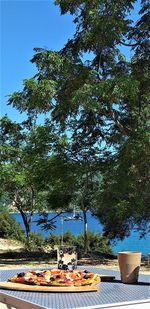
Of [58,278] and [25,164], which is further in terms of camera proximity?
[25,164]

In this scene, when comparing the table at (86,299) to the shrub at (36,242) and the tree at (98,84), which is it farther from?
the shrub at (36,242)

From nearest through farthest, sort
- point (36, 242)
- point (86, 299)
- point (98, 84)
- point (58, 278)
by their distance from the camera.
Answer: point (86, 299) → point (58, 278) → point (98, 84) → point (36, 242)

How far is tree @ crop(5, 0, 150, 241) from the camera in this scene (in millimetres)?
9414

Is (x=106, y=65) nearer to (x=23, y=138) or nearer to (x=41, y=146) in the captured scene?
(x=41, y=146)

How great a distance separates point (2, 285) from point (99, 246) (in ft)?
44.1

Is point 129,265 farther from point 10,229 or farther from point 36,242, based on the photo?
point 10,229

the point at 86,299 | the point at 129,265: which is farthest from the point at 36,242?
the point at 86,299

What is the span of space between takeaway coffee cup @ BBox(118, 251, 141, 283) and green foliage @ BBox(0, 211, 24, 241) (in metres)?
14.0

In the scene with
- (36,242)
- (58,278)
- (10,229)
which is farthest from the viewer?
(10,229)

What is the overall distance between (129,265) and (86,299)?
2.05 ft

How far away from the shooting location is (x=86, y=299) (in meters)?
2.44

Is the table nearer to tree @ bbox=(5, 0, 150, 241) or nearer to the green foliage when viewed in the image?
tree @ bbox=(5, 0, 150, 241)

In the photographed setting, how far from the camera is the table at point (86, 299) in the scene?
2.29 metres

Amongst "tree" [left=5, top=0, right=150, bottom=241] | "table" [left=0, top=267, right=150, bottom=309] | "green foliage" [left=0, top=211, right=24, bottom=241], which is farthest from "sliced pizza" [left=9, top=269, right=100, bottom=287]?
"green foliage" [left=0, top=211, right=24, bottom=241]
